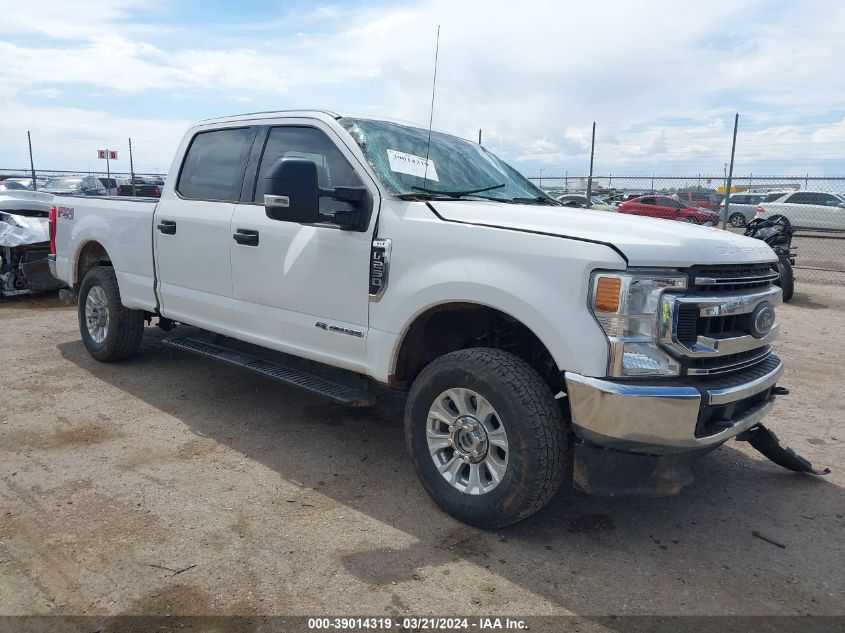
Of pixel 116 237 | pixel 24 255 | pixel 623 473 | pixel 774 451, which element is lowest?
pixel 774 451

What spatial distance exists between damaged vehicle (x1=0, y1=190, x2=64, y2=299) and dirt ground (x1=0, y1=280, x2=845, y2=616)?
4439 millimetres

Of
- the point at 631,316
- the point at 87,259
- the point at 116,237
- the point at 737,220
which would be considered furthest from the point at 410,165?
the point at 737,220

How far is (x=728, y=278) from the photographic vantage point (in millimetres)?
3006

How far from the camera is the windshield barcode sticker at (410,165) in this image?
12.6 ft

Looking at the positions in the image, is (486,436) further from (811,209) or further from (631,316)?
(811,209)

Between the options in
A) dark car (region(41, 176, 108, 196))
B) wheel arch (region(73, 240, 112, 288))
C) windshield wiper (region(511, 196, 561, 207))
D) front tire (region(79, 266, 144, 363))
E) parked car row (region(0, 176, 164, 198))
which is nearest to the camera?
windshield wiper (region(511, 196, 561, 207))

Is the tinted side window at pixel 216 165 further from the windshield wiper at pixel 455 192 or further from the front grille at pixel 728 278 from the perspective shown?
the front grille at pixel 728 278

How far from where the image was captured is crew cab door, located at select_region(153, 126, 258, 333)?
A: 180 inches

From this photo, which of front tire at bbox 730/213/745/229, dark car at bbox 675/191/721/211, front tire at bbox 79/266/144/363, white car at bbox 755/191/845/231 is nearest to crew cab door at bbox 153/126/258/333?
front tire at bbox 79/266/144/363

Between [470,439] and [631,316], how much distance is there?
1.02 meters

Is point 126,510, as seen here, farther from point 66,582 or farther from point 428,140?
point 428,140

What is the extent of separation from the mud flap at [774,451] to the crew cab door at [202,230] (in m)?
3.29

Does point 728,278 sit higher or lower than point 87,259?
higher

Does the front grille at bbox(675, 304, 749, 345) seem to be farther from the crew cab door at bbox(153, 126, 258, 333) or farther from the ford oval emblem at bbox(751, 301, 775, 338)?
the crew cab door at bbox(153, 126, 258, 333)
